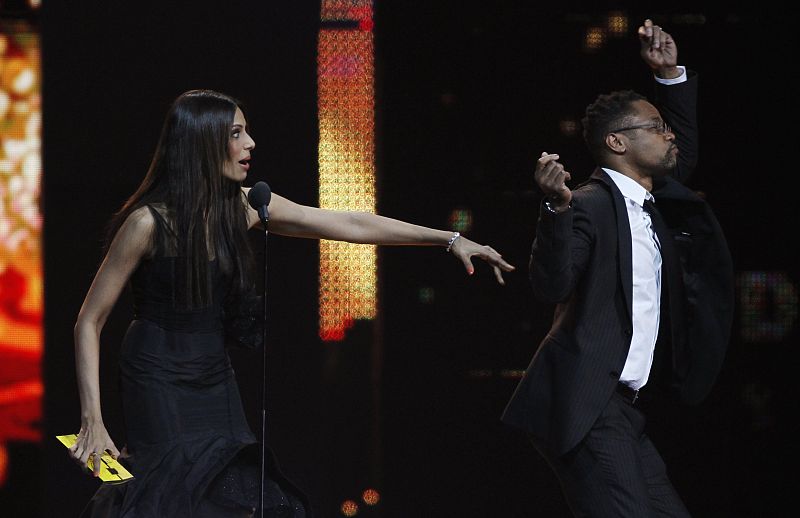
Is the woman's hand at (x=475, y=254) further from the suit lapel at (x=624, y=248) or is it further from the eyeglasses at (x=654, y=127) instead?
the eyeglasses at (x=654, y=127)

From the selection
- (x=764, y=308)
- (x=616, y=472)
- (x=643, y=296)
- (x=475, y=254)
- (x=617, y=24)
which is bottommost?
(x=616, y=472)

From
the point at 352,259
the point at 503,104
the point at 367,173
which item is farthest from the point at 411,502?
the point at 503,104

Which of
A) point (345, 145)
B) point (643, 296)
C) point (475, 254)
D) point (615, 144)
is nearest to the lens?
point (643, 296)

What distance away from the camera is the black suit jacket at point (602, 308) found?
316 centimetres

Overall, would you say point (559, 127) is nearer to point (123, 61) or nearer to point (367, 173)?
point (367, 173)

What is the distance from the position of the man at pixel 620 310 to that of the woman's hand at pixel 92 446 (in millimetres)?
1117

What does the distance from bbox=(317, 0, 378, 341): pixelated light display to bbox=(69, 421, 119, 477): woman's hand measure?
1.97 m

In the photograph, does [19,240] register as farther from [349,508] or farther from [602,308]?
[602,308]

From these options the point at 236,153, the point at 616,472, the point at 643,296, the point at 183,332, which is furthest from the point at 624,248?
the point at 183,332

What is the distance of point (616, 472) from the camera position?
313 centimetres

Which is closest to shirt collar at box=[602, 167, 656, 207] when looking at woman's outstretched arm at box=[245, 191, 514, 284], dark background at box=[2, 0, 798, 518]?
woman's outstretched arm at box=[245, 191, 514, 284]

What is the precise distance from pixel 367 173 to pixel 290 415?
43.6 inches

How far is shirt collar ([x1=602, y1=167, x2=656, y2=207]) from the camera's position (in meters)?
3.44

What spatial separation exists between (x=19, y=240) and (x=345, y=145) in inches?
67.9
